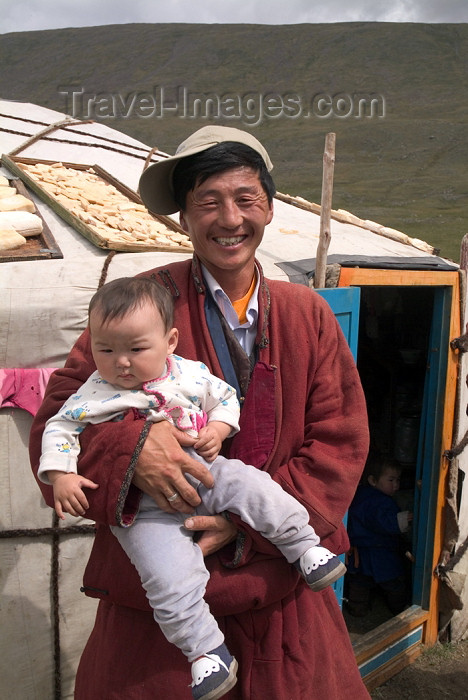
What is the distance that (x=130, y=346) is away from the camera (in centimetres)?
158

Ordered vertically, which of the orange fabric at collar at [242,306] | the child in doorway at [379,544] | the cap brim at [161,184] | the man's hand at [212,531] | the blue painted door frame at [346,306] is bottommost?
the child in doorway at [379,544]

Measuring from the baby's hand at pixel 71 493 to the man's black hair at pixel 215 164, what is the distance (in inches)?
28.4

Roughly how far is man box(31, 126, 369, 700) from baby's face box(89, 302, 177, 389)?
0.11m

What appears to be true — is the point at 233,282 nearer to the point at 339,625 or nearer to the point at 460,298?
the point at 339,625

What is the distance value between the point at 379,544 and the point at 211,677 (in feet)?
10.6

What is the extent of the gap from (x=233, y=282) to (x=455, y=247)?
18997mm

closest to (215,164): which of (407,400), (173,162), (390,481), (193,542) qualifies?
(173,162)

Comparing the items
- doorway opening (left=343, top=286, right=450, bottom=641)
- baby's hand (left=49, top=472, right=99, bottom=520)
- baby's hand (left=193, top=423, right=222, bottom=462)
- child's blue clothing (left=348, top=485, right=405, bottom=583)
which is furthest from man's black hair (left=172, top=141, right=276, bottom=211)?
child's blue clothing (left=348, top=485, right=405, bottom=583)

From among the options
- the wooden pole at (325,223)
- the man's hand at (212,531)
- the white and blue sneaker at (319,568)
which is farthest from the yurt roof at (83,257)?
the white and blue sneaker at (319,568)

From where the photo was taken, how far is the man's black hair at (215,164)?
164 centimetres

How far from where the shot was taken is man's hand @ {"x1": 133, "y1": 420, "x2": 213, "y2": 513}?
1521mm

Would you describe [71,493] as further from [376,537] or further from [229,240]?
[376,537]

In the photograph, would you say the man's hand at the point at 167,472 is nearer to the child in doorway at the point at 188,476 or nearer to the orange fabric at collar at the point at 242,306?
the child in doorway at the point at 188,476

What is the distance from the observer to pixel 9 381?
2623 mm
